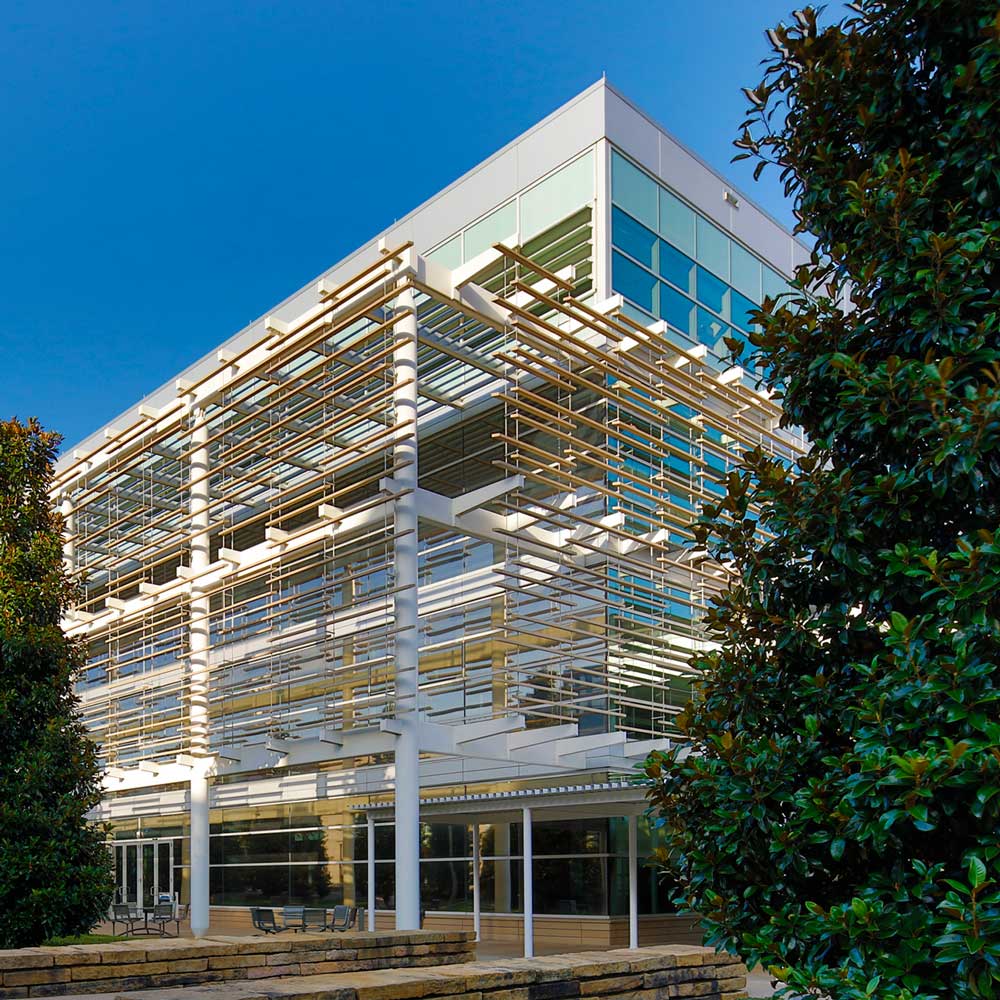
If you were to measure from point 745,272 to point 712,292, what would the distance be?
60.0 inches

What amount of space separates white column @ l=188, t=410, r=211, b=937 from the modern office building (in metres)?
0.07

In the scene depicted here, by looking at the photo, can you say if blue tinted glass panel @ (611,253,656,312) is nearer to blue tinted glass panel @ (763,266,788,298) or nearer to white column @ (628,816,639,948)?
blue tinted glass panel @ (763,266,788,298)

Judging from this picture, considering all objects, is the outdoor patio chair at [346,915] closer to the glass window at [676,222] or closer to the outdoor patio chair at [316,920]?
the outdoor patio chair at [316,920]

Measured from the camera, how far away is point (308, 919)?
2527 cm

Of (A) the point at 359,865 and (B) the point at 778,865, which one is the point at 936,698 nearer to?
(B) the point at 778,865

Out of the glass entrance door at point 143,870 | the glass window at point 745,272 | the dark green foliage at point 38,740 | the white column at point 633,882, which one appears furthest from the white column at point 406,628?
the glass entrance door at point 143,870

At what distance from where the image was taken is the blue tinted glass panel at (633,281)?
21031mm

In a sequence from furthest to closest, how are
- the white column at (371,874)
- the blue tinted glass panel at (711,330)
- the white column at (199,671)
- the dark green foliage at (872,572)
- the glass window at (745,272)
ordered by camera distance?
the glass window at (745,272)
the blue tinted glass panel at (711,330)
the white column at (371,874)
the white column at (199,671)
the dark green foliage at (872,572)

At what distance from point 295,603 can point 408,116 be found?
58.7 m

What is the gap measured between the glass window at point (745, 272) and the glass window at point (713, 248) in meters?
0.27

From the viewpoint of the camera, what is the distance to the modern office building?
17391 mm

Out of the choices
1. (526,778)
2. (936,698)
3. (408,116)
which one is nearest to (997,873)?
(936,698)

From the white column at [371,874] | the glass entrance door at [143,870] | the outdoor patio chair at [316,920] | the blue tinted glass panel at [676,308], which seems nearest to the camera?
the white column at [371,874]

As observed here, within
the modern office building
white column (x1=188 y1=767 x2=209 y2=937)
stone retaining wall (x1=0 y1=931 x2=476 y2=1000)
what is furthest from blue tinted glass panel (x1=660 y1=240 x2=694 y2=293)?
stone retaining wall (x1=0 y1=931 x2=476 y2=1000)
